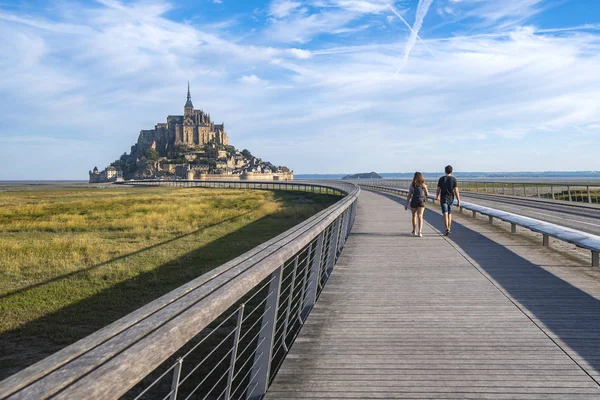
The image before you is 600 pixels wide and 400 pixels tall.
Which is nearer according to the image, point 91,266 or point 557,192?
point 91,266

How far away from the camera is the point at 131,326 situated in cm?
203

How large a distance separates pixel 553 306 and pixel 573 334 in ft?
3.34

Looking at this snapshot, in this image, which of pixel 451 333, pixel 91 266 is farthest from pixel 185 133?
pixel 451 333

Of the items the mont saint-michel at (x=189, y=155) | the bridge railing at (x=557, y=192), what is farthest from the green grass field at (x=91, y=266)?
the mont saint-michel at (x=189, y=155)

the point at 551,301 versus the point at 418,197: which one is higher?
the point at 418,197

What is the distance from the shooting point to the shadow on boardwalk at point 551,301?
4312mm

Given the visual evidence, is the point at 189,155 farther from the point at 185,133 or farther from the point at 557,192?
the point at 557,192

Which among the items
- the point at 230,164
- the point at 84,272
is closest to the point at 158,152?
the point at 230,164

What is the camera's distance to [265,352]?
3.69 meters

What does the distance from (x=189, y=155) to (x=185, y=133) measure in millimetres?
13326

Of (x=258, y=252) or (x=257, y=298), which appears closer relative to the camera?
(x=258, y=252)

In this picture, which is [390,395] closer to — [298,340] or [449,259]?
[298,340]

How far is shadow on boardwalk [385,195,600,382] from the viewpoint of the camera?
14.1 feet

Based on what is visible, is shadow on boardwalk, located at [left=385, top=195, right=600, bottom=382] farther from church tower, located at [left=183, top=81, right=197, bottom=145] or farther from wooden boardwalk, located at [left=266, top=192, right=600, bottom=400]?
church tower, located at [left=183, top=81, right=197, bottom=145]
